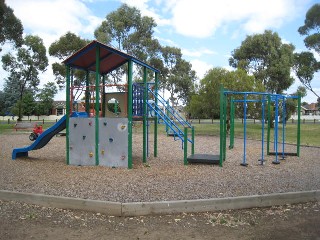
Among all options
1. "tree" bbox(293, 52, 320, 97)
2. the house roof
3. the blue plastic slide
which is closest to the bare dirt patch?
the blue plastic slide

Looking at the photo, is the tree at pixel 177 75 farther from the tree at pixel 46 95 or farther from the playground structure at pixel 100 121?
the playground structure at pixel 100 121

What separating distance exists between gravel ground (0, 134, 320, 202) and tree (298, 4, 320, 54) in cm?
1834

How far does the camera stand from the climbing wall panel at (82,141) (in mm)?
10602

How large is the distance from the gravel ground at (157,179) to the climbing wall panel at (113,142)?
374 millimetres

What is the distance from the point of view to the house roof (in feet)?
34.7

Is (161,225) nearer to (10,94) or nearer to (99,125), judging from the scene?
(99,125)

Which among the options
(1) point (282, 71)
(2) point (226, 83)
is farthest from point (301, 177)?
(1) point (282, 71)

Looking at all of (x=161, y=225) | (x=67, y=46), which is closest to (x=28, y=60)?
(x=67, y=46)

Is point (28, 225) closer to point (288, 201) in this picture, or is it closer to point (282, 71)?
point (288, 201)

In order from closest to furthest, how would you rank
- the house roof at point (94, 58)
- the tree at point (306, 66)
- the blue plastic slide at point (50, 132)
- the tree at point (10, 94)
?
1. the house roof at point (94, 58)
2. the blue plastic slide at point (50, 132)
3. the tree at point (306, 66)
4. the tree at point (10, 94)

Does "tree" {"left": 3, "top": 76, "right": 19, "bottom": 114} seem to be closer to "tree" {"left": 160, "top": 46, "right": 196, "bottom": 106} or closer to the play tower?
"tree" {"left": 160, "top": 46, "right": 196, "bottom": 106}

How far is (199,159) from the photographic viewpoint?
1069 cm

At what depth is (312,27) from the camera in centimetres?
2717

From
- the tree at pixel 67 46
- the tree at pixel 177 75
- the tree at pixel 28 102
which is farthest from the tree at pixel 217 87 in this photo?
the tree at pixel 28 102
